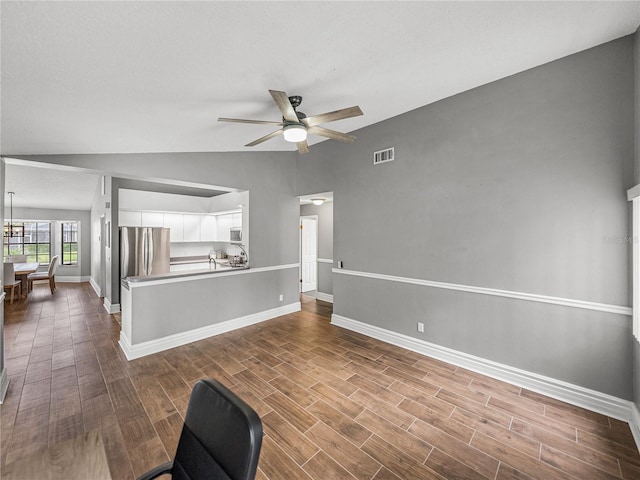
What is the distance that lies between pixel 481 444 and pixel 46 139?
4.46 meters

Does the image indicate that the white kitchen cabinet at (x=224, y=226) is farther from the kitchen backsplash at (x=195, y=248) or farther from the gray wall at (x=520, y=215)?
the gray wall at (x=520, y=215)

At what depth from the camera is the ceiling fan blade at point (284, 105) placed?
6.38ft

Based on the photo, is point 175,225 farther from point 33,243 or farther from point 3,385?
point 33,243

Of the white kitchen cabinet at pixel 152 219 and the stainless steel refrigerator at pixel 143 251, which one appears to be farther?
the white kitchen cabinet at pixel 152 219

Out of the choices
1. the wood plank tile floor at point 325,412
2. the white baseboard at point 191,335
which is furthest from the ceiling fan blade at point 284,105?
the white baseboard at point 191,335

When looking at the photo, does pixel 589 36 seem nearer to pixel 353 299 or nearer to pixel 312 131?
pixel 312 131

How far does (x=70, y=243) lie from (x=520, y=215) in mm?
12381

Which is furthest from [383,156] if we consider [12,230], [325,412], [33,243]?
[33,243]

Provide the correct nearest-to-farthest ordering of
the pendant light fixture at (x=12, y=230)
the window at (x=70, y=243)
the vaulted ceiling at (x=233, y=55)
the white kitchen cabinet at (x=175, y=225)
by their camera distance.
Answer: the vaulted ceiling at (x=233, y=55), the white kitchen cabinet at (x=175, y=225), the pendant light fixture at (x=12, y=230), the window at (x=70, y=243)

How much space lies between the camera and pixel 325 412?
231cm

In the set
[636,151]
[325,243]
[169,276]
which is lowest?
[169,276]

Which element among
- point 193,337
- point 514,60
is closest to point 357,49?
point 514,60

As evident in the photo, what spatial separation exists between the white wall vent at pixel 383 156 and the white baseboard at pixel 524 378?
249 centimetres

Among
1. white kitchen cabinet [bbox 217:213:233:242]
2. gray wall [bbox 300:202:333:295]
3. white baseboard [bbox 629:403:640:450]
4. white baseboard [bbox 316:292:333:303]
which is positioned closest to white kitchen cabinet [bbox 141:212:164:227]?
white kitchen cabinet [bbox 217:213:233:242]
